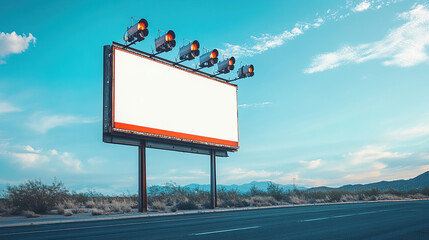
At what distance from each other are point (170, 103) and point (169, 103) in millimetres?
96

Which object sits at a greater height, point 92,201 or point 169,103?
point 169,103

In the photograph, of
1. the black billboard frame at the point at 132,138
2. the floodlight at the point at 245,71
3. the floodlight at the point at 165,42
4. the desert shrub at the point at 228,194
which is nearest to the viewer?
the black billboard frame at the point at 132,138

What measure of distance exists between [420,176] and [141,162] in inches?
5017

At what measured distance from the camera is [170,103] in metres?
25.0

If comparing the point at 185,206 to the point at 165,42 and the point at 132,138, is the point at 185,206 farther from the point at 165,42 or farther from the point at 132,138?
the point at 165,42

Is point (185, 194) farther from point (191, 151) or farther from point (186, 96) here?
point (186, 96)

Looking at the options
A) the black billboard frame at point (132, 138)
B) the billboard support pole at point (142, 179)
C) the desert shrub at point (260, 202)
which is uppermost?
the black billboard frame at point (132, 138)

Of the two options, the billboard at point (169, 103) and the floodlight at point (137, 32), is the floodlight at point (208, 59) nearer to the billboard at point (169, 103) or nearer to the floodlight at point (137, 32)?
the billboard at point (169, 103)

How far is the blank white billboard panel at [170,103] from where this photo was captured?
21.9 metres

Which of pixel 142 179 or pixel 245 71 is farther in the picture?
pixel 245 71

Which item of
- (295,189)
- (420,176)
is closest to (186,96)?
(295,189)

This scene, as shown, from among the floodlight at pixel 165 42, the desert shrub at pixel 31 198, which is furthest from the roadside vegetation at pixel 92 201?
the floodlight at pixel 165 42

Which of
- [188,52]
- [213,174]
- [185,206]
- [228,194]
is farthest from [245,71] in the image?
[185,206]

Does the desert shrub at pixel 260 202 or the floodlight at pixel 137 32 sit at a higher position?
Result: the floodlight at pixel 137 32
